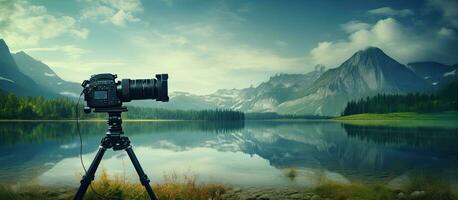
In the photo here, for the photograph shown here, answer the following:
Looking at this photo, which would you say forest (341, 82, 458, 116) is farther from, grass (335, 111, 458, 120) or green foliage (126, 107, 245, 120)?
green foliage (126, 107, 245, 120)

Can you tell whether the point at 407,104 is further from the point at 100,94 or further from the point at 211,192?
the point at 100,94

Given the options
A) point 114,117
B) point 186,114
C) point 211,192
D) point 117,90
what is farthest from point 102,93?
point 186,114

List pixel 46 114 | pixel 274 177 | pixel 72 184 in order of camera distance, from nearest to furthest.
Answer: pixel 72 184 → pixel 274 177 → pixel 46 114

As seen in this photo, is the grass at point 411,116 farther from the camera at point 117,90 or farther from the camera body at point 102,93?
the camera body at point 102,93

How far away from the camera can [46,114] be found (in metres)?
115

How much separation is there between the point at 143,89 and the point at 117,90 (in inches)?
18.0

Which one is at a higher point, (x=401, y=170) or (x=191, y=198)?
(x=191, y=198)

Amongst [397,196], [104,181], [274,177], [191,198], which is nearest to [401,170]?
[274,177]

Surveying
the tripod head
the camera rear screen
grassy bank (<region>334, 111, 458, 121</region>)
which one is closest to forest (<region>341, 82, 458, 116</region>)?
grassy bank (<region>334, 111, 458, 121</region>)

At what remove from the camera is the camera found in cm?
609

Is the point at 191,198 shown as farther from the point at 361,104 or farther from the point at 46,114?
the point at 361,104

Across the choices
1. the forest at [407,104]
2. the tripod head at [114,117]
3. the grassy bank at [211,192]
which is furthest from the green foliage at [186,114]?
the tripod head at [114,117]

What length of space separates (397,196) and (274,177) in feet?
27.1

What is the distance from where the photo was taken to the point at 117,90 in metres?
6.14
